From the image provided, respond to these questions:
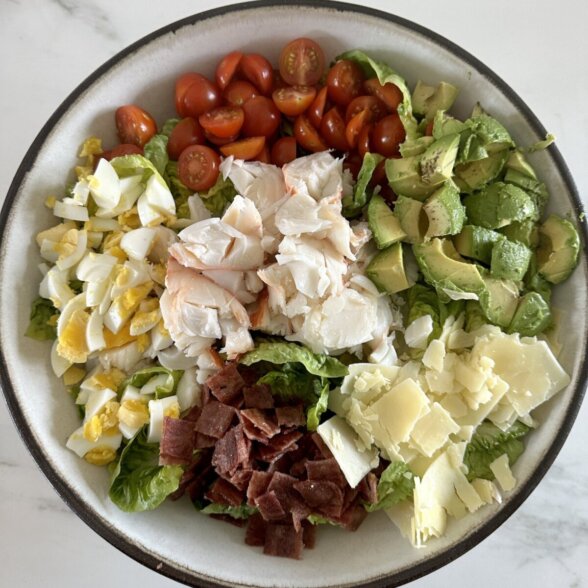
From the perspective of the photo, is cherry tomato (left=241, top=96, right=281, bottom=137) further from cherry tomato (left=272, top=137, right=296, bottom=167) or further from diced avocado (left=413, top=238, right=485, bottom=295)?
diced avocado (left=413, top=238, right=485, bottom=295)

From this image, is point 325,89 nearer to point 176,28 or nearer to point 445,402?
point 176,28

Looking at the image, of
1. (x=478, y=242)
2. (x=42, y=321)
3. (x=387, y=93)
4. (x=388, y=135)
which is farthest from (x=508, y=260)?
(x=42, y=321)

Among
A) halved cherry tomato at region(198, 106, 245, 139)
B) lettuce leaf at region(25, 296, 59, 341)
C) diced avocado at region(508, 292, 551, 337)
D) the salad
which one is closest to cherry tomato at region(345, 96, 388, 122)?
the salad

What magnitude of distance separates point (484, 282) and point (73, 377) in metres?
1.28

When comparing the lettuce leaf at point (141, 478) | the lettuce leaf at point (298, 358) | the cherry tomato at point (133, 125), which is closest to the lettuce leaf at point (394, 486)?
the lettuce leaf at point (298, 358)

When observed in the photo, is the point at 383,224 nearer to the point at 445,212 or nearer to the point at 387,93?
the point at 445,212

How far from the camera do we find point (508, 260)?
1.76 metres

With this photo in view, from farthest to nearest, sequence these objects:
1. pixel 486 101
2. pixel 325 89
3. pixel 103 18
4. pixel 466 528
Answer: pixel 103 18 < pixel 325 89 < pixel 486 101 < pixel 466 528

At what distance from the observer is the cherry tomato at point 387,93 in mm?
1946

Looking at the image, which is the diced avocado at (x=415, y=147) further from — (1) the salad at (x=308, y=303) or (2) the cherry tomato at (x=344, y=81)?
(2) the cherry tomato at (x=344, y=81)

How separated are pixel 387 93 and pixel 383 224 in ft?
1.44

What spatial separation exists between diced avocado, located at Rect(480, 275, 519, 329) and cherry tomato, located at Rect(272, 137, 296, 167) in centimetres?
73

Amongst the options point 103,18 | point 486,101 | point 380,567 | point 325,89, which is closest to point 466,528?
point 380,567

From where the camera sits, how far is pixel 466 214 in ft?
6.07
